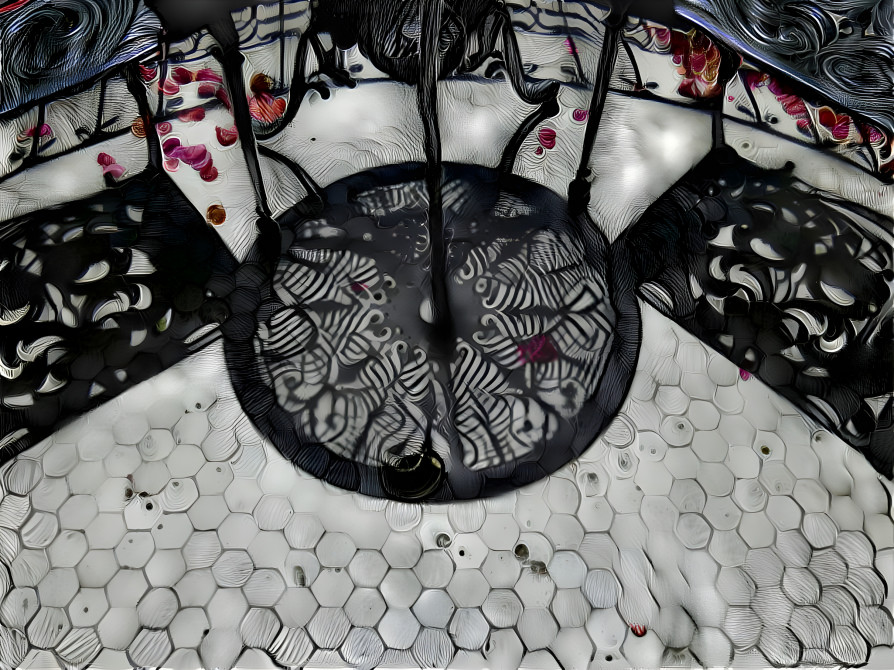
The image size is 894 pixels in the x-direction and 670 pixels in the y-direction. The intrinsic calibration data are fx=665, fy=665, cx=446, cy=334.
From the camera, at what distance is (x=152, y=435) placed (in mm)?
774

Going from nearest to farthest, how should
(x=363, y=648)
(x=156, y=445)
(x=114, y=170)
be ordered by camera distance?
(x=363, y=648) < (x=156, y=445) < (x=114, y=170)

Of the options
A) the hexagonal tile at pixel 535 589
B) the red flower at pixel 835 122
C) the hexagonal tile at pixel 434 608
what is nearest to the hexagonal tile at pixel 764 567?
the hexagonal tile at pixel 535 589

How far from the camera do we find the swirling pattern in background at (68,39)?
69 centimetres

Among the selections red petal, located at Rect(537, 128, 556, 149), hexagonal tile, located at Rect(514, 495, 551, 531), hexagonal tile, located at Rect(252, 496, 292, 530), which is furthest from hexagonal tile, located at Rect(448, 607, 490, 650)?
red petal, located at Rect(537, 128, 556, 149)

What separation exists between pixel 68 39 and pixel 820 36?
2.65 feet

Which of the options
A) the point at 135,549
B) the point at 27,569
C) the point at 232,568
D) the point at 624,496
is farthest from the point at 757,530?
the point at 27,569

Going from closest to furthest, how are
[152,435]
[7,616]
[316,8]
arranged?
[7,616] → [152,435] → [316,8]

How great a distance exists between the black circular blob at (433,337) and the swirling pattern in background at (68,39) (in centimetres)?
29

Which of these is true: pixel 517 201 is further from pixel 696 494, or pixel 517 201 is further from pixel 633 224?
pixel 696 494

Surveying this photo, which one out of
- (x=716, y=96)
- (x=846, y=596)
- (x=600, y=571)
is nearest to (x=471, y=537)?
(x=600, y=571)

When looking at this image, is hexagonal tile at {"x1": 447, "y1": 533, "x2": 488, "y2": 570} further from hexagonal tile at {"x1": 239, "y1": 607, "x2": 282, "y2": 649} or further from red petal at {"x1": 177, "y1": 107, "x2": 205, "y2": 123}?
red petal at {"x1": 177, "y1": 107, "x2": 205, "y2": 123}

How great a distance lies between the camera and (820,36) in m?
0.72

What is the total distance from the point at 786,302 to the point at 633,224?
215 mm

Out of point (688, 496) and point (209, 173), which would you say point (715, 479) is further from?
point (209, 173)
